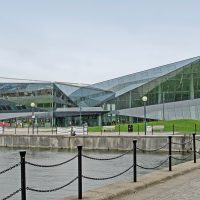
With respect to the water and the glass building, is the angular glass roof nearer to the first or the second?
the glass building

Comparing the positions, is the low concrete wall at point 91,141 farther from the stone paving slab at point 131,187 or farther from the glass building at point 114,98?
the glass building at point 114,98

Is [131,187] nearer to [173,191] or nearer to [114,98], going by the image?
[173,191]

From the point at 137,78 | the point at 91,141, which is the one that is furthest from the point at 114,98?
the point at 91,141

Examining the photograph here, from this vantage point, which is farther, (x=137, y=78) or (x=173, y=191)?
(x=137, y=78)

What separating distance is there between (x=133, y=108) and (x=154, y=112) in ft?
12.1

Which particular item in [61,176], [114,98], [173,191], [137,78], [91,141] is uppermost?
[137,78]

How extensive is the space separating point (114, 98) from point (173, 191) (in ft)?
216

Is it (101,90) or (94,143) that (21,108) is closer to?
(101,90)

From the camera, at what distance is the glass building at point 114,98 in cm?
7188

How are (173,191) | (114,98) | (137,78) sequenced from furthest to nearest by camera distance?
1. (114,98)
2. (137,78)
3. (173,191)

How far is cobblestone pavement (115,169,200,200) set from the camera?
37.6ft

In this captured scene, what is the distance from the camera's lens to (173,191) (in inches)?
486

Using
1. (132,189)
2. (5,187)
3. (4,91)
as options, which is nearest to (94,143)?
(5,187)

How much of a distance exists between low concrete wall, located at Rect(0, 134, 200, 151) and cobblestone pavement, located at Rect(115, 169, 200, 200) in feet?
69.9
